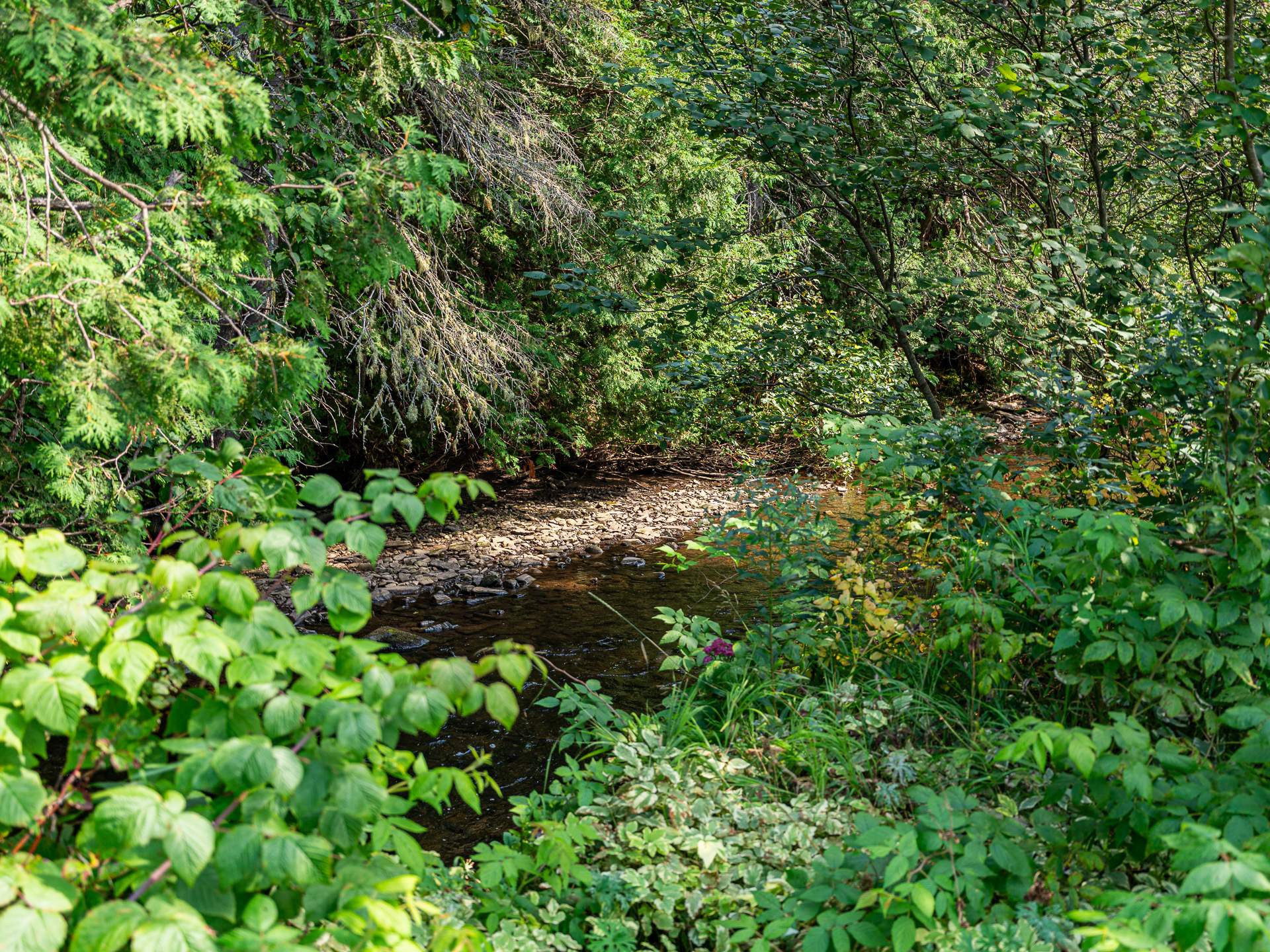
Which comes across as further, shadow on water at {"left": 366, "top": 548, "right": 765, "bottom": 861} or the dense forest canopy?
shadow on water at {"left": 366, "top": 548, "right": 765, "bottom": 861}

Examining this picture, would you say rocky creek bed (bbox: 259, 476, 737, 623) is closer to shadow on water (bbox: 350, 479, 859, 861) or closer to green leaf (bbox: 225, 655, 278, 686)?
shadow on water (bbox: 350, 479, 859, 861)

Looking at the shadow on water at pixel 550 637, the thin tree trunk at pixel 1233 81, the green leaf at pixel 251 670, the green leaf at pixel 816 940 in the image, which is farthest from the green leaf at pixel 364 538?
the thin tree trunk at pixel 1233 81

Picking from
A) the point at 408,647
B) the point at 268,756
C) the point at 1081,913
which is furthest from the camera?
the point at 408,647

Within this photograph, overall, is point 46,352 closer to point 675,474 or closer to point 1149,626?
point 1149,626

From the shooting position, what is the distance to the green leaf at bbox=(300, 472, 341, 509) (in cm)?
171

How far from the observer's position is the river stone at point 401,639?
6520mm

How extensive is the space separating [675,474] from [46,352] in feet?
33.2

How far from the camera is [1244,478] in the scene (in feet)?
7.79

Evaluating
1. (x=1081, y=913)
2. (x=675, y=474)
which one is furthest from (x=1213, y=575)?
(x=675, y=474)

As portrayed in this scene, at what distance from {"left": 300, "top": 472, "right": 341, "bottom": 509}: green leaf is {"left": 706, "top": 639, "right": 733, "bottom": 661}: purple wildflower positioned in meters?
2.54

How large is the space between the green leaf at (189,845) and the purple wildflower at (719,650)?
2.91 m

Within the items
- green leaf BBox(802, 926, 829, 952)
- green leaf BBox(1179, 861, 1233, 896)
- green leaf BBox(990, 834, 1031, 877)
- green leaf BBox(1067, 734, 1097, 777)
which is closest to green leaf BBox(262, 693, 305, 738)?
green leaf BBox(802, 926, 829, 952)

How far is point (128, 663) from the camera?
1431mm

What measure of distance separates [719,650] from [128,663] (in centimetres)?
293
